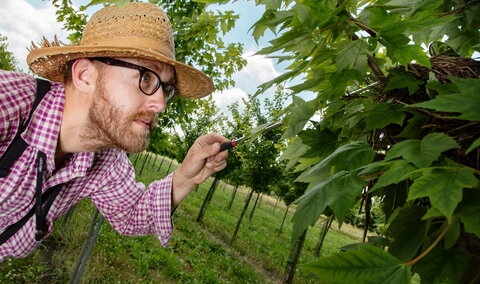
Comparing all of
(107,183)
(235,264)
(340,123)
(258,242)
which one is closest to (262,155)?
(258,242)

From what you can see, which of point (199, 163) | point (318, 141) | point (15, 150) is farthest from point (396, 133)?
point (15, 150)

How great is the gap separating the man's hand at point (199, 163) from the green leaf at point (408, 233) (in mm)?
1183

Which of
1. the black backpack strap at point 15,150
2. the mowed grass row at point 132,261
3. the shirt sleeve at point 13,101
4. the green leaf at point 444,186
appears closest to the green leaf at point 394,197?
the green leaf at point 444,186

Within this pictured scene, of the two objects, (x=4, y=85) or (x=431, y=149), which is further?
(x=4, y=85)

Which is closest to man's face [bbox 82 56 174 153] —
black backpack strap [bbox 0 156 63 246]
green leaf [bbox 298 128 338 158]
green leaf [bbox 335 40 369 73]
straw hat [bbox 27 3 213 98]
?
straw hat [bbox 27 3 213 98]

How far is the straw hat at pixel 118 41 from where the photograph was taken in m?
1.67

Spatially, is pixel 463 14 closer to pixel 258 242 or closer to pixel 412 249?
pixel 412 249

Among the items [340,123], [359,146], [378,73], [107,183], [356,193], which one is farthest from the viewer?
[107,183]

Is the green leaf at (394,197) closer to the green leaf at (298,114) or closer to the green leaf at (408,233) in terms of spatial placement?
the green leaf at (408,233)

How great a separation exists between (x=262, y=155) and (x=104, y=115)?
1216 centimetres

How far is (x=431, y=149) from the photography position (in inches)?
25.8

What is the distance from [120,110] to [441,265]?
5.64ft

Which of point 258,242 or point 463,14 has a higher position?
point 463,14

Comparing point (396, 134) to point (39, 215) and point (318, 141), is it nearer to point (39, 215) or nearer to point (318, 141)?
point (318, 141)
